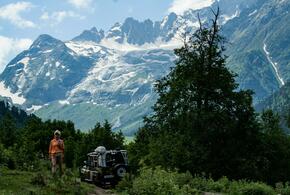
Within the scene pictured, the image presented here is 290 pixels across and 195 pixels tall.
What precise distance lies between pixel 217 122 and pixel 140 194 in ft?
82.3

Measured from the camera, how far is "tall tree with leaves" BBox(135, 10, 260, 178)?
146 feet

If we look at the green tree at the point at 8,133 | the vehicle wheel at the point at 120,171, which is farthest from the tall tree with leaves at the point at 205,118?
the green tree at the point at 8,133

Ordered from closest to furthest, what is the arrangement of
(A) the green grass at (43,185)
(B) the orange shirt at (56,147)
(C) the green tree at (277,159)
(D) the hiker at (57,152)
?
1. (A) the green grass at (43,185)
2. (D) the hiker at (57,152)
3. (B) the orange shirt at (56,147)
4. (C) the green tree at (277,159)


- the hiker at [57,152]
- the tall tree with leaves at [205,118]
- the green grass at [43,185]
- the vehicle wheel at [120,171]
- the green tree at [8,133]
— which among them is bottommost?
the green grass at [43,185]

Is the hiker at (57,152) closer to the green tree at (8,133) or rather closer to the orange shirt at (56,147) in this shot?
the orange shirt at (56,147)

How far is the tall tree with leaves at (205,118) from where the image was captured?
44.5 metres

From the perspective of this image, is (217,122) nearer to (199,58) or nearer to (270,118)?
(199,58)

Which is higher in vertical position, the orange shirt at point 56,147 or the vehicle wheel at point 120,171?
the orange shirt at point 56,147

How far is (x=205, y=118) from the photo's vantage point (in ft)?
146

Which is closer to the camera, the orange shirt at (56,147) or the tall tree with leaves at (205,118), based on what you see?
the orange shirt at (56,147)

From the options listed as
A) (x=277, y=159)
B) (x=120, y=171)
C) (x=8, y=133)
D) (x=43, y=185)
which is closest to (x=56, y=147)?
(x=43, y=185)

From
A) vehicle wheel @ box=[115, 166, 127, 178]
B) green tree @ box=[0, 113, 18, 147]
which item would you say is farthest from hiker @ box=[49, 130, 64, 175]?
green tree @ box=[0, 113, 18, 147]

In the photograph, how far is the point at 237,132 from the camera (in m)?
46.4

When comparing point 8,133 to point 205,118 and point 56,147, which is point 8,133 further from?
point 56,147
